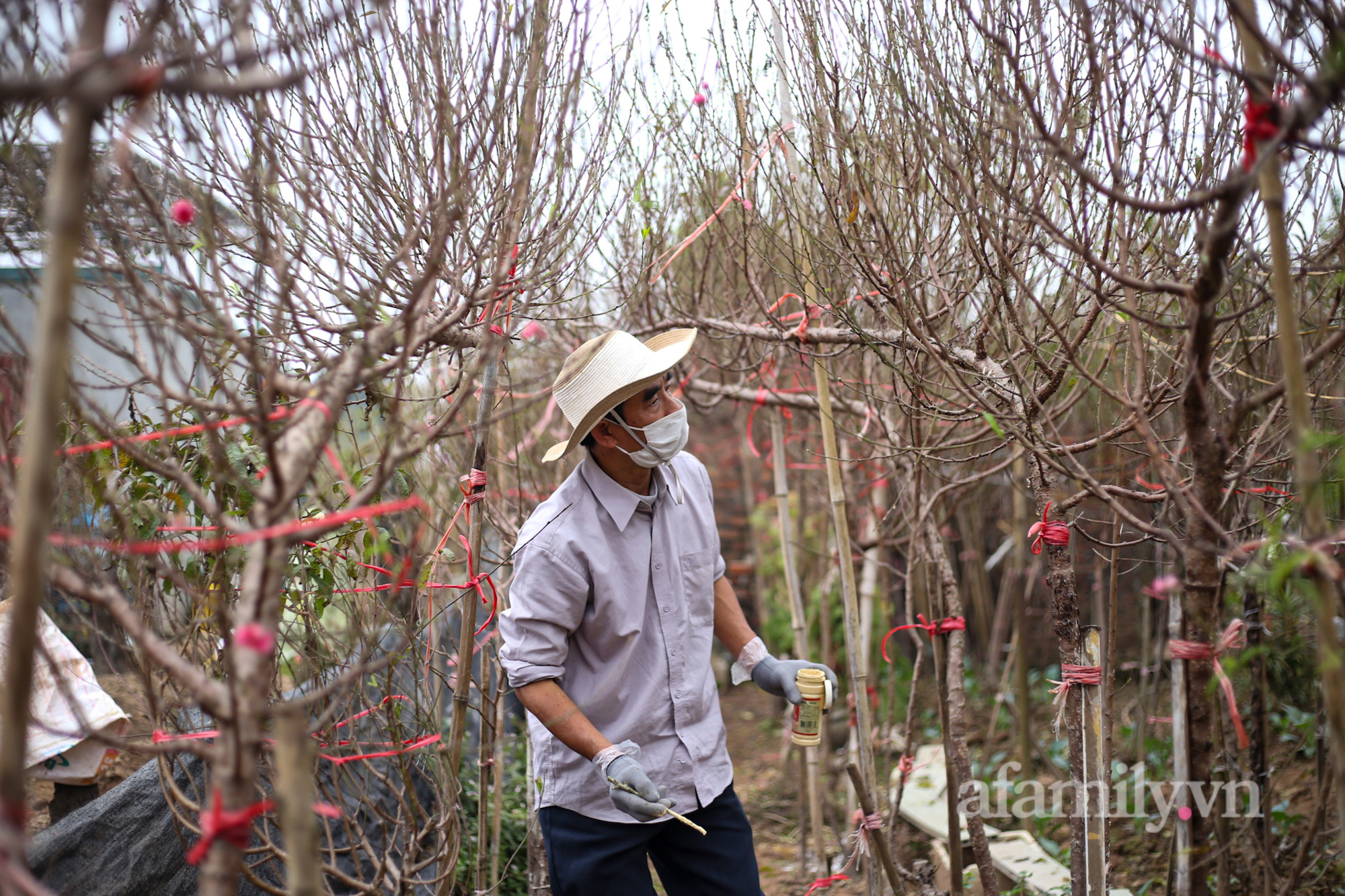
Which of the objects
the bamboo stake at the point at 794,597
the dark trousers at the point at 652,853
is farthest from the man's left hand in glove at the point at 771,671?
the bamboo stake at the point at 794,597

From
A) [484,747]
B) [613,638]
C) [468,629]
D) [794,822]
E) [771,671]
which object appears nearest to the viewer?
[613,638]

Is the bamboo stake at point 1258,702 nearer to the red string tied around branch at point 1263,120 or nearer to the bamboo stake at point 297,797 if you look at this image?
the red string tied around branch at point 1263,120

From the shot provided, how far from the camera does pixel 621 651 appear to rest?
258 centimetres

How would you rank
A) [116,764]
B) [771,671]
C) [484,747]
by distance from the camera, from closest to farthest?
[771,671], [484,747], [116,764]

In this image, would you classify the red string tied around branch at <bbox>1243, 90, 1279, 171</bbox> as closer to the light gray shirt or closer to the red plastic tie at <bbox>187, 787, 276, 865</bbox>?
the red plastic tie at <bbox>187, 787, 276, 865</bbox>

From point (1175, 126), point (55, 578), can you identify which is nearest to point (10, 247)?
point (55, 578)

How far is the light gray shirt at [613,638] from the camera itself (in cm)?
248

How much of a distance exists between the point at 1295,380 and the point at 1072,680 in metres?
1.35

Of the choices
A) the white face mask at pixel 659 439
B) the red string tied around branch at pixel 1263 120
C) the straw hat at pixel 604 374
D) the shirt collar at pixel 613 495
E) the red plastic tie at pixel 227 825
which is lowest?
the red plastic tie at pixel 227 825

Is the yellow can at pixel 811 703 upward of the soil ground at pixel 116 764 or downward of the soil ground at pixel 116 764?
upward

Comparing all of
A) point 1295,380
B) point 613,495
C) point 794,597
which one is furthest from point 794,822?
point 1295,380

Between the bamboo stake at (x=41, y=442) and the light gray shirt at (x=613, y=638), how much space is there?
1.62 meters

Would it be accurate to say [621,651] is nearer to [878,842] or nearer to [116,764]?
[878,842]

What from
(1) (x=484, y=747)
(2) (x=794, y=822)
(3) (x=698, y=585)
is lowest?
(2) (x=794, y=822)
